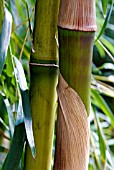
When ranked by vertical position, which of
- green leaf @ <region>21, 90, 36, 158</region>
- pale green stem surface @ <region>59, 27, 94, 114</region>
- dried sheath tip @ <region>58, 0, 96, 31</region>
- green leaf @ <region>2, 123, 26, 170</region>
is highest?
dried sheath tip @ <region>58, 0, 96, 31</region>

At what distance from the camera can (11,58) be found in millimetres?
509

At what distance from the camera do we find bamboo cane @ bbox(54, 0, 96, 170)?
42 cm

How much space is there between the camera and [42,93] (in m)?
0.46

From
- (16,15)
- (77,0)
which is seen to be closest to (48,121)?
(77,0)

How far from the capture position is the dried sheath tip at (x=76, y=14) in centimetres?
42

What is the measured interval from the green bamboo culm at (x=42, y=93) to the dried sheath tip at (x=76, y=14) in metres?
0.03

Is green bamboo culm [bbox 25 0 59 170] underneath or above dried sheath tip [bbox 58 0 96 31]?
underneath

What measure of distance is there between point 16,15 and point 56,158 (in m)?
0.43

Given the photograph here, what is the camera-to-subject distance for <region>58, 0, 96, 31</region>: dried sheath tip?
1.36 ft

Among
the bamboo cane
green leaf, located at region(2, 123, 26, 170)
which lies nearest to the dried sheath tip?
the bamboo cane

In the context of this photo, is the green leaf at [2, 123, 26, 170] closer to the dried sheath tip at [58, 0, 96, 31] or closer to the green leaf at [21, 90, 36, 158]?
the green leaf at [21, 90, 36, 158]

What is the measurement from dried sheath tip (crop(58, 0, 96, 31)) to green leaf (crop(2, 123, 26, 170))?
0.41 ft

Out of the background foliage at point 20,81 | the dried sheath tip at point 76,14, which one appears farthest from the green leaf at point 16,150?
the dried sheath tip at point 76,14

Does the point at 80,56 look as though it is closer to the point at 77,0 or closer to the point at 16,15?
the point at 77,0
